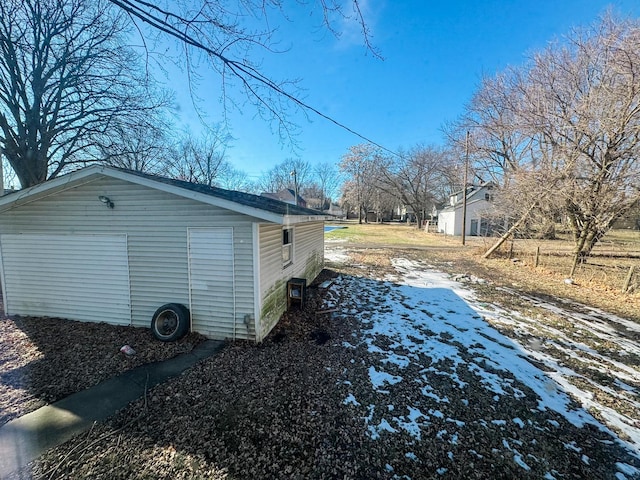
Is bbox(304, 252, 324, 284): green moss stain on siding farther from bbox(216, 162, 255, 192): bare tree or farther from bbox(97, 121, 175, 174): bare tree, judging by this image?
bbox(216, 162, 255, 192): bare tree

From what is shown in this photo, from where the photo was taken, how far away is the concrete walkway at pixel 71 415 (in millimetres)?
2301

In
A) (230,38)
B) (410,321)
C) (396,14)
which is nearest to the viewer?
(230,38)

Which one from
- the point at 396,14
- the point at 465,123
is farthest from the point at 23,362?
the point at 465,123

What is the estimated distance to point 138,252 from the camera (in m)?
4.65

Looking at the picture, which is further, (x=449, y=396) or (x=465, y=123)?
(x=465, y=123)

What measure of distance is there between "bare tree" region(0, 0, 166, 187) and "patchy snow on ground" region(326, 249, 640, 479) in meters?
9.99

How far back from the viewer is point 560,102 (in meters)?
9.40

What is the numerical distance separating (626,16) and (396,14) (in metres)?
9.02

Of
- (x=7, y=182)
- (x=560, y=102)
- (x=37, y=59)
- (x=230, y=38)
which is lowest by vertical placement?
(x=7, y=182)

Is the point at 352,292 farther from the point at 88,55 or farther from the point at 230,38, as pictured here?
the point at 88,55

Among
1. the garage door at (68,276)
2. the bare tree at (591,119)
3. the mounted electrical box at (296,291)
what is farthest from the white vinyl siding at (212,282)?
the bare tree at (591,119)

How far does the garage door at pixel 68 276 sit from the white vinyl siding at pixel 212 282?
1.38 m

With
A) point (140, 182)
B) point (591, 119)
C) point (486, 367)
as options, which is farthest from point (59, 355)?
point (591, 119)

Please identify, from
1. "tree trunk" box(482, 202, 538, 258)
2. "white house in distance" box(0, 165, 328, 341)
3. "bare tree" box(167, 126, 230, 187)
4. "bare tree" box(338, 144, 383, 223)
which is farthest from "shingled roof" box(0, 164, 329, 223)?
"bare tree" box(338, 144, 383, 223)
